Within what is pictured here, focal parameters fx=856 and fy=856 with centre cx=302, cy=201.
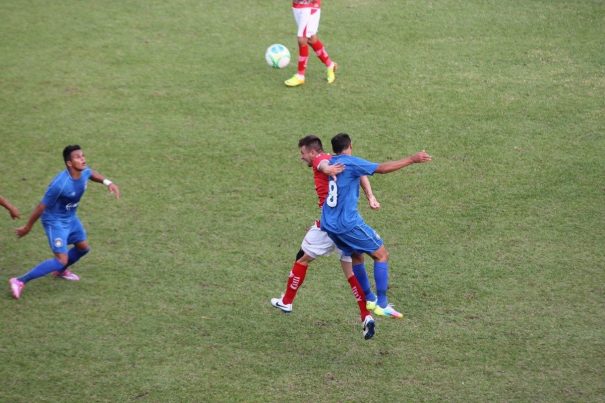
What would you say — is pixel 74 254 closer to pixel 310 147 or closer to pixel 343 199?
pixel 310 147

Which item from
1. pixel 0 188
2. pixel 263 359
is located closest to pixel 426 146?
pixel 263 359

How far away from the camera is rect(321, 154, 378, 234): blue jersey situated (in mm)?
8977

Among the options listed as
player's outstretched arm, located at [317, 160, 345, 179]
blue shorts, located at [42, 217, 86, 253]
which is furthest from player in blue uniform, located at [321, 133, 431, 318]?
blue shorts, located at [42, 217, 86, 253]

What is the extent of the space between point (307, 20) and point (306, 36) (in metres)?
0.28

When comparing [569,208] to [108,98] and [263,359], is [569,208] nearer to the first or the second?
[263,359]

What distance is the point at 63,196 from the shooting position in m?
10.1

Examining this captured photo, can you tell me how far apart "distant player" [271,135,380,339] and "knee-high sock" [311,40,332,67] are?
611 cm

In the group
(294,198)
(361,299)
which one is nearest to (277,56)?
(294,198)

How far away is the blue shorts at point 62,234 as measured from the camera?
1018 centimetres

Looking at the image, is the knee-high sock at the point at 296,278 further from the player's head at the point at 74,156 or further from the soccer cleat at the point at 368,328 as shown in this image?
the player's head at the point at 74,156

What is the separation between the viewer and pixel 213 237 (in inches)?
454

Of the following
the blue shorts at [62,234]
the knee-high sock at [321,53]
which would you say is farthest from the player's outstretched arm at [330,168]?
the knee-high sock at [321,53]

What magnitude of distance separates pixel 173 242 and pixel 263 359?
2861mm

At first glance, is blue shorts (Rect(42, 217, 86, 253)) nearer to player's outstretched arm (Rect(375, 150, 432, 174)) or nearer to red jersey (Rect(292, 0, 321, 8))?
player's outstretched arm (Rect(375, 150, 432, 174))
